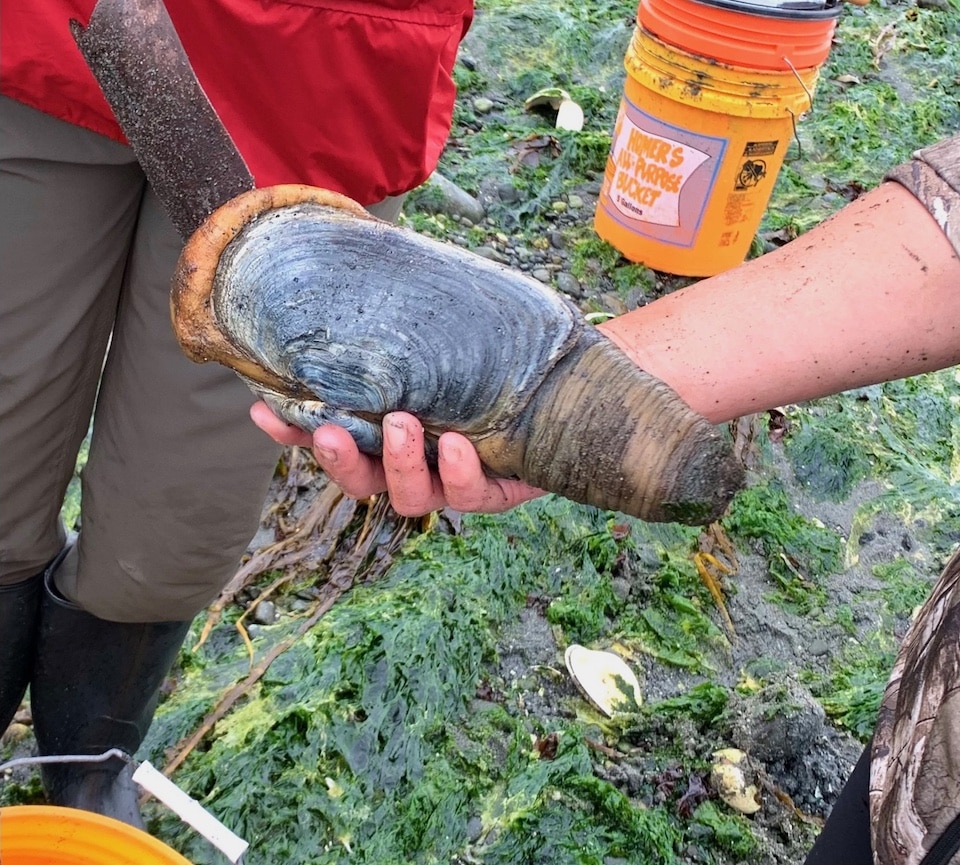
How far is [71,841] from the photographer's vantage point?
1.85 m

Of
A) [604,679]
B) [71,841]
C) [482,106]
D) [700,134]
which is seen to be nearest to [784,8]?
[700,134]

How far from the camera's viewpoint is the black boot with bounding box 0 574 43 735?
231 cm

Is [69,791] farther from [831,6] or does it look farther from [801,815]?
[831,6]

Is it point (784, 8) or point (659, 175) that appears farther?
point (659, 175)

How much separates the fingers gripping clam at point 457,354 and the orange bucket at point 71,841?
96cm

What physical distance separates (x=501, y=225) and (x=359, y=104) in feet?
10.5

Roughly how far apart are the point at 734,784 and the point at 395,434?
1.70m

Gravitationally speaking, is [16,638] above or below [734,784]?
above

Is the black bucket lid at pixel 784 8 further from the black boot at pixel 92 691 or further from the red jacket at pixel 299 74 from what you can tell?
the black boot at pixel 92 691

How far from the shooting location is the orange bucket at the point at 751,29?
3996mm

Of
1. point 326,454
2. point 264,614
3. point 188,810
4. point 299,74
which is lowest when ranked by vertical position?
point 264,614

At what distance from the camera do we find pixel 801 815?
2693 mm

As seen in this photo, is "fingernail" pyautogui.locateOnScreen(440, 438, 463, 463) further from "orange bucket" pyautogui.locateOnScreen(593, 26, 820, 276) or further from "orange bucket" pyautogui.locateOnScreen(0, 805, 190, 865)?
"orange bucket" pyautogui.locateOnScreen(593, 26, 820, 276)

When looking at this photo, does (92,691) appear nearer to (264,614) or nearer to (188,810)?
(264,614)
